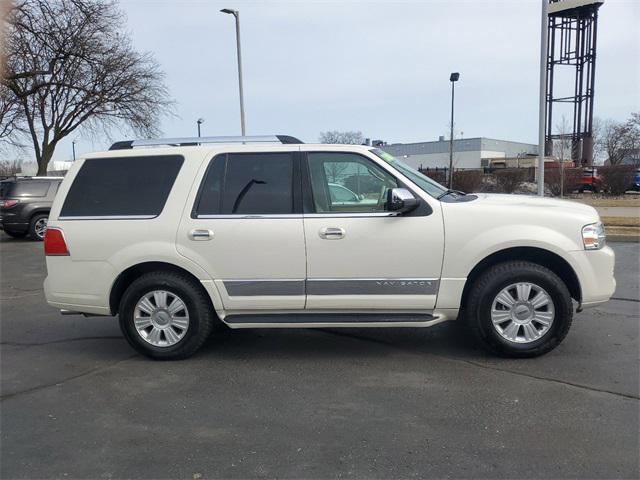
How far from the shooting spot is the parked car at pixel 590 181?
28953 mm

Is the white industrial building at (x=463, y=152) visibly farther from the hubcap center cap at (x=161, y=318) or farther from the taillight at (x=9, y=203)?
the hubcap center cap at (x=161, y=318)

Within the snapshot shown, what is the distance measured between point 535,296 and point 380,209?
1538 mm

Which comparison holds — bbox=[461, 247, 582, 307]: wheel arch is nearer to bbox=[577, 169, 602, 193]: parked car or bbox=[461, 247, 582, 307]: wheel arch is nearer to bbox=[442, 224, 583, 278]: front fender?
bbox=[442, 224, 583, 278]: front fender

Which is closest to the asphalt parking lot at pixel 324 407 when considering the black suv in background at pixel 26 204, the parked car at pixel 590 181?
the black suv in background at pixel 26 204

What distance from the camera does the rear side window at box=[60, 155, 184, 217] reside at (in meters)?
5.02

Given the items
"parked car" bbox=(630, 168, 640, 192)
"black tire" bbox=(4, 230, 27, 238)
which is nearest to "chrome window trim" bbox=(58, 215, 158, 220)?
"black tire" bbox=(4, 230, 27, 238)

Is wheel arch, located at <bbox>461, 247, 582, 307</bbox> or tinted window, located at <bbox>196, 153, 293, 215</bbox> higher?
tinted window, located at <bbox>196, 153, 293, 215</bbox>

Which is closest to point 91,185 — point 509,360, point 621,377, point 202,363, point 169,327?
point 169,327

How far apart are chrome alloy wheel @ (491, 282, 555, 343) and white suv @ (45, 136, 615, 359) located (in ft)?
0.03

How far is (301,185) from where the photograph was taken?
494 cm

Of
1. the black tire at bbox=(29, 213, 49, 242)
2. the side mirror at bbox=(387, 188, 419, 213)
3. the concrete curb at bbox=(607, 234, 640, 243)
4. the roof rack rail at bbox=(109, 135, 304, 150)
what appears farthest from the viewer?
the black tire at bbox=(29, 213, 49, 242)

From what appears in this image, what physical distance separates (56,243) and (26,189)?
12.0 meters

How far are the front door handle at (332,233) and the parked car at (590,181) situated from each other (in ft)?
91.1

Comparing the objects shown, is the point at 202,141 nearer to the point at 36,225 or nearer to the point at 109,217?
the point at 109,217
